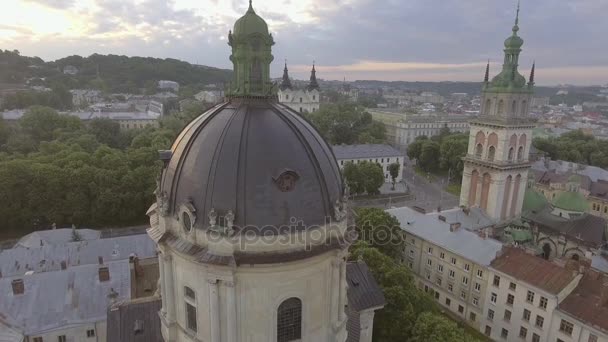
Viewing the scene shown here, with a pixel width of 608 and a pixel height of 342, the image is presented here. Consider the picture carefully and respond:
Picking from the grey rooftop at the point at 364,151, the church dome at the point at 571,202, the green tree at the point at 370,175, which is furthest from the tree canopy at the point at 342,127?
the church dome at the point at 571,202

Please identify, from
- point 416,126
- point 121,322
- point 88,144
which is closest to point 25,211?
point 88,144

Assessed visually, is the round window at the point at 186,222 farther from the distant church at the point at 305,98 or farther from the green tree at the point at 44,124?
the distant church at the point at 305,98

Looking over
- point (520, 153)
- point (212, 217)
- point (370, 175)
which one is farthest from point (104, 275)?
point (370, 175)

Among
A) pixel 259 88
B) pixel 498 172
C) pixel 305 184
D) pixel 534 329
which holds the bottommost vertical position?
pixel 534 329

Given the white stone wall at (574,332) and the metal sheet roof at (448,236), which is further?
the metal sheet roof at (448,236)

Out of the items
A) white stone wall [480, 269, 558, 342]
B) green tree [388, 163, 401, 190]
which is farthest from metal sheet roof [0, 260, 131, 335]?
green tree [388, 163, 401, 190]

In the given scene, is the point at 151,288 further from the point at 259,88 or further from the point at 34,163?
the point at 34,163

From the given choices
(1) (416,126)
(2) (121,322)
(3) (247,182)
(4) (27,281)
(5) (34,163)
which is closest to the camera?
(3) (247,182)
